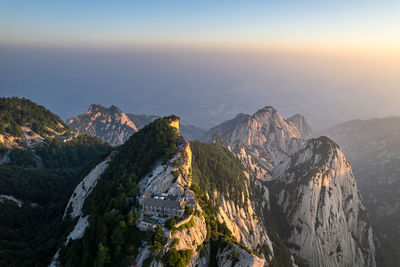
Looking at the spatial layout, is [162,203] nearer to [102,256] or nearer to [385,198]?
[102,256]

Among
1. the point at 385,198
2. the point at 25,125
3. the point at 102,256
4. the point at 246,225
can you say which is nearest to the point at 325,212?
the point at 246,225

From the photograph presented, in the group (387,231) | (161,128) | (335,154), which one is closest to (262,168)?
(335,154)

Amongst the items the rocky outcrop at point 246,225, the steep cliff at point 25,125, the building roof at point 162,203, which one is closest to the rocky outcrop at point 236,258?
the building roof at point 162,203

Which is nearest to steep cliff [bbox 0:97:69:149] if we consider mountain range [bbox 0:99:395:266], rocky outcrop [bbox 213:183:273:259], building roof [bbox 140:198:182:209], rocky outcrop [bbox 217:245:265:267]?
mountain range [bbox 0:99:395:266]

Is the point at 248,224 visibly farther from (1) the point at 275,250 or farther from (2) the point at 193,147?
(2) the point at 193,147

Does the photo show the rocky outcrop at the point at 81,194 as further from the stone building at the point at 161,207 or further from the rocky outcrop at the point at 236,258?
the rocky outcrop at the point at 236,258

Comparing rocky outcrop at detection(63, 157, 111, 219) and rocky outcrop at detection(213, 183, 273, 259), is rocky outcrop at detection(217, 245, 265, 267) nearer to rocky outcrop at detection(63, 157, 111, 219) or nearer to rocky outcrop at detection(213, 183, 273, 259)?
rocky outcrop at detection(213, 183, 273, 259)
